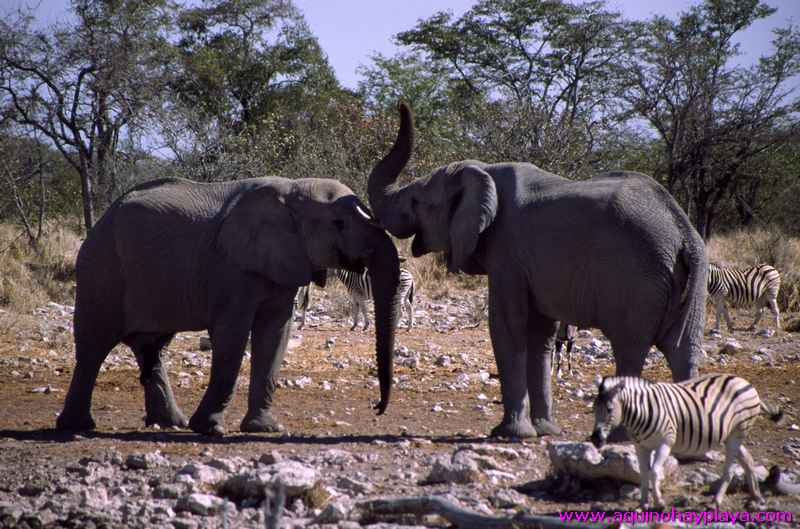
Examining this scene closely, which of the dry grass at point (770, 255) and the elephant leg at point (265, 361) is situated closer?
the elephant leg at point (265, 361)

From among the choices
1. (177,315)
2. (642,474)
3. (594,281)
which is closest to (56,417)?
(177,315)

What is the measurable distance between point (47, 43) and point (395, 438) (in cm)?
1601

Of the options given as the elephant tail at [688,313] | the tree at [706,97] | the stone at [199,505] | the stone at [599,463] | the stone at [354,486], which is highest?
the tree at [706,97]

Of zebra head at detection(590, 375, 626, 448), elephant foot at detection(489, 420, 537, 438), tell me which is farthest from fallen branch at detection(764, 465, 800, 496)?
elephant foot at detection(489, 420, 537, 438)

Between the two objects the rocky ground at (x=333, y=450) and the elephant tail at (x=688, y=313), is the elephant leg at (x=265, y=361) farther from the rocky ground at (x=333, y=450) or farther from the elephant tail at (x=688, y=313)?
Result: the elephant tail at (x=688, y=313)

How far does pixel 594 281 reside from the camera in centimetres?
816

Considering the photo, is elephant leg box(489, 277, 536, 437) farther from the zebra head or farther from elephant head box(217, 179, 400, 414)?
the zebra head

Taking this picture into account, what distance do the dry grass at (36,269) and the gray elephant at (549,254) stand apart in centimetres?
934

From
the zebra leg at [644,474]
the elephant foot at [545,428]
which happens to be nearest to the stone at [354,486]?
the zebra leg at [644,474]

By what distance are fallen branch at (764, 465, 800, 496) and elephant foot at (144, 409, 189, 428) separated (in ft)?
17.2

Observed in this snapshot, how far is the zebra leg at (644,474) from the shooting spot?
5941 millimetres

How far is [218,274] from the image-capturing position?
899 cm

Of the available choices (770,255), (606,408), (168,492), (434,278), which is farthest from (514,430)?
(770,255)

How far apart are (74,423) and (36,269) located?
11087 mm
